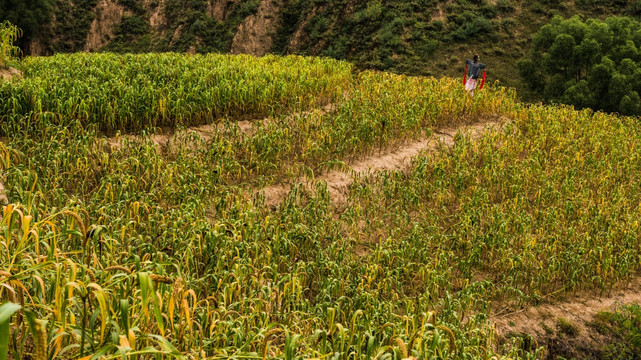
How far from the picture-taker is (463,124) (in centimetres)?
1079

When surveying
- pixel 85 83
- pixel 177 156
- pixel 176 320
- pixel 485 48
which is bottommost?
pixel 176 320

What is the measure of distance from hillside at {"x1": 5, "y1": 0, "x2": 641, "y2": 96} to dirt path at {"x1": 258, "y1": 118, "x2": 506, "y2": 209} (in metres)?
13.9

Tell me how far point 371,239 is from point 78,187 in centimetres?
390

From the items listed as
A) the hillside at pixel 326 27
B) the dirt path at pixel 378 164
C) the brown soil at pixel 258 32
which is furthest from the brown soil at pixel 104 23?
the dirt path at pixel 378 164

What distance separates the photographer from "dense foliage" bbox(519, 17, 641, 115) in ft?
53.0

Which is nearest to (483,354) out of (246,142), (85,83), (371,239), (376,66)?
(371,239)

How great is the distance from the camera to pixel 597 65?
54.1 ft

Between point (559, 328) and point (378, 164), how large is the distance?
3.81 metres

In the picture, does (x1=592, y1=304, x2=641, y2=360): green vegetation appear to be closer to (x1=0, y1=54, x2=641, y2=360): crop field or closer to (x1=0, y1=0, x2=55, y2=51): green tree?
(x1=0, y1=54, x2=641, y2=360): crop field

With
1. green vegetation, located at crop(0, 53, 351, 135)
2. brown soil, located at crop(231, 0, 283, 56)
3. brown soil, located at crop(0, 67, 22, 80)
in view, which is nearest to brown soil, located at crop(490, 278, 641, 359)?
green vegetation, located at crop(0, 53, 351, 135)

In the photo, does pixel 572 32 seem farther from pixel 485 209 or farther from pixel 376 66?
pixel 485 209

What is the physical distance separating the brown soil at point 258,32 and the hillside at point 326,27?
0.22 feet

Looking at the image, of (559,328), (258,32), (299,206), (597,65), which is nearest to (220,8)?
(258,32)

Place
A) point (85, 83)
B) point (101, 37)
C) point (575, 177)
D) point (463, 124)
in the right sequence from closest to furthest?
point (85, 83)
point (575, 177)
point (463, 124)
point (101, 37)
